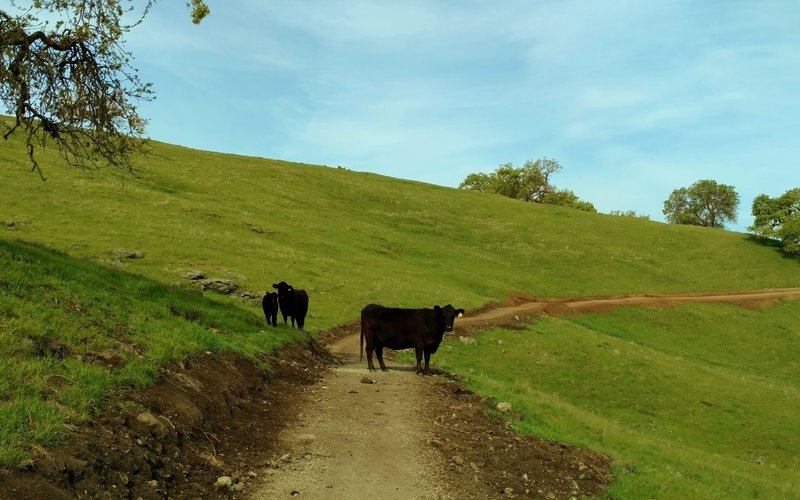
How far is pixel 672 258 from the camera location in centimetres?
6981

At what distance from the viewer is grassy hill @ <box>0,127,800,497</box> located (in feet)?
35.8

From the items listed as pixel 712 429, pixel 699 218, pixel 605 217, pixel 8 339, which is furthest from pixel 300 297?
pixel 699 218

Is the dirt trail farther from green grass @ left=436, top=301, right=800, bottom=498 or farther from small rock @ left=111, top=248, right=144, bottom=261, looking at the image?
small rock @ left=111, top=248, right=144, bottom=261

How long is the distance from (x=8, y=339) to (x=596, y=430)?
1475 cm

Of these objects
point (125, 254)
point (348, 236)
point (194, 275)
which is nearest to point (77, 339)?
point (194, 275)

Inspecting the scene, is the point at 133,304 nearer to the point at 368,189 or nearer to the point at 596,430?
the point at 596,430

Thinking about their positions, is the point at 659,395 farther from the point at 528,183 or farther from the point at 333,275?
the point at 528,183

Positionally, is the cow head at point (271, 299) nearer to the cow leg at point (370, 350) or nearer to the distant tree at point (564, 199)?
the cow leg at point (370, 350)

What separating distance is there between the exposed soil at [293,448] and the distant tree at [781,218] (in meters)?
70.4

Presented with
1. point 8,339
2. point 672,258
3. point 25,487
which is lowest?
point 25,487

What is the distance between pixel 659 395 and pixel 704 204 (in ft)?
355

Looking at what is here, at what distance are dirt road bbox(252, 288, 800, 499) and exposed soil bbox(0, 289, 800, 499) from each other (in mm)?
32

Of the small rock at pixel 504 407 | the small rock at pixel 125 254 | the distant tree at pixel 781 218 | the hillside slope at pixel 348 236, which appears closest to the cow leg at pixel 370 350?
the small rock at pixel 504 407

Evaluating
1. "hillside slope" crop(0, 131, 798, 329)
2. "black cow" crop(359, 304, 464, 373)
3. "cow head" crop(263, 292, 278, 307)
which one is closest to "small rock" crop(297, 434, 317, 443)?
"black cow" crop(359, 304, 464, 373)
